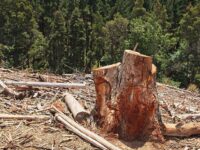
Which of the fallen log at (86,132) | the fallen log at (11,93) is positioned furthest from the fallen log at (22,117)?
the fallen log at (11,93)

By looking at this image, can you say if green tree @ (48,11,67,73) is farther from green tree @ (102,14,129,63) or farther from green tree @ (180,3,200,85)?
green tree @ (180,3,200,85)

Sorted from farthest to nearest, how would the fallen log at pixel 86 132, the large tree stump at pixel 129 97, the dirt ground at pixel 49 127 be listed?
the large tree stump at pixel 129 97 → the dirt ground at pixel 49 127 → the fallen log at pixel 86 132

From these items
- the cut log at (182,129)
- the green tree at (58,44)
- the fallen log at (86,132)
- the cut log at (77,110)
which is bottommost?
the green tree at (58,44)

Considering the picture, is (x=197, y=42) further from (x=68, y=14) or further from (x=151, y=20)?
(x=68, y=14)

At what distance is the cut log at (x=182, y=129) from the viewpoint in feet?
21.8

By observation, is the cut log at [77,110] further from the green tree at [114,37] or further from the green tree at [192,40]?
the green tree at [114,37]

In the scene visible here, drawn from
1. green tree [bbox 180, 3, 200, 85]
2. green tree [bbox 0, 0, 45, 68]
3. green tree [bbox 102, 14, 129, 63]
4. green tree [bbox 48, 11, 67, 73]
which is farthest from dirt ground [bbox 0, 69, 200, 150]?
green tree [bbox 48, 11, 67, 73]

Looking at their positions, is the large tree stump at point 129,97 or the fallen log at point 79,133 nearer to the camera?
the fallen log at point 79,133

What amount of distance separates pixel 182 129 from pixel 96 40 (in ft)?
128

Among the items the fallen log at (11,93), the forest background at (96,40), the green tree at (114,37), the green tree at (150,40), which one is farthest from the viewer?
the green tree at (114,37)

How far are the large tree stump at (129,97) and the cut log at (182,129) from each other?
0.26 metres

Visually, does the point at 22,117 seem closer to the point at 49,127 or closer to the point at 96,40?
the point at 49,127

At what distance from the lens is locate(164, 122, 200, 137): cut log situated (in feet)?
21.8

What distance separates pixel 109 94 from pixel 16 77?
3.02 meters
